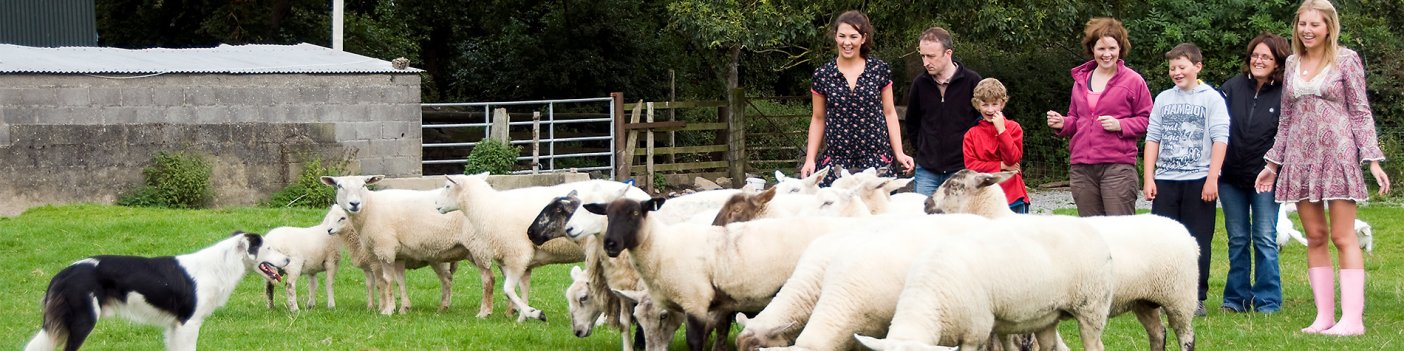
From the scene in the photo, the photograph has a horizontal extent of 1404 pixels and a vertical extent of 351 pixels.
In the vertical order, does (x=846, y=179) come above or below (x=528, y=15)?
below

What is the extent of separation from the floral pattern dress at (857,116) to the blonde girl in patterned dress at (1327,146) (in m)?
2.44

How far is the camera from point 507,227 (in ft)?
35.6

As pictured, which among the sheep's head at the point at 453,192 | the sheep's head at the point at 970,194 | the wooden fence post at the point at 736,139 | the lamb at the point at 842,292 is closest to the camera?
the lamb at the point at 842,292

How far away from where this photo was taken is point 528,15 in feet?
100

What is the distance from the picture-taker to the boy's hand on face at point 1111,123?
30.8 ft

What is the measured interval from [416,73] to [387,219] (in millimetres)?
9996

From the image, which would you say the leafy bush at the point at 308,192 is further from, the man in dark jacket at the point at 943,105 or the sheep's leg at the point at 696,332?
the sheep's leg at the point at 696,332

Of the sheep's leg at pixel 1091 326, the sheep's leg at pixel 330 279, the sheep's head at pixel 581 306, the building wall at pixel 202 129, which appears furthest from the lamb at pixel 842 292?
the building wall at pixel 202 129

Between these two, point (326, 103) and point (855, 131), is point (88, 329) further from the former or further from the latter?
point (326, 103)

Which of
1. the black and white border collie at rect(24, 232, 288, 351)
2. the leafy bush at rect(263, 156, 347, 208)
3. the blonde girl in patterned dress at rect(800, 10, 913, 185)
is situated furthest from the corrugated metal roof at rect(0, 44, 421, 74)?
the blonde girl in patterned dress at rect(800, 10, 913, 185)

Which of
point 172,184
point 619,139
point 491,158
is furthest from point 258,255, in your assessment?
point 619,139

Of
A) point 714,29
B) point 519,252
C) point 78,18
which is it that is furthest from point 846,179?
point 78,18

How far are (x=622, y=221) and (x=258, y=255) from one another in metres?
2.69

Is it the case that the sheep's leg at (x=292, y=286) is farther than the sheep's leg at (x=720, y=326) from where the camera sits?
Yes
